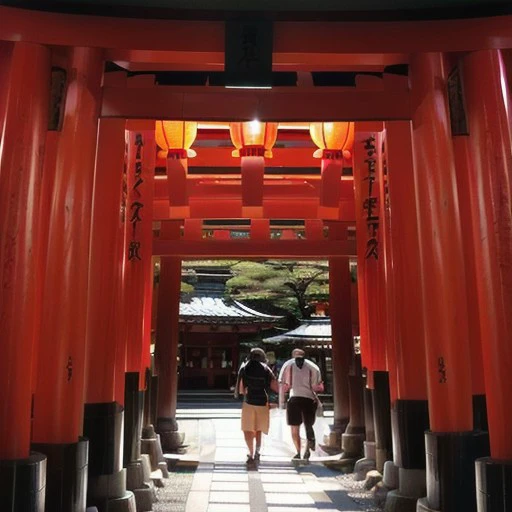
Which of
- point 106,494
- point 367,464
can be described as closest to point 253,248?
point 367,464

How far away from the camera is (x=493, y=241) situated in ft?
12.2

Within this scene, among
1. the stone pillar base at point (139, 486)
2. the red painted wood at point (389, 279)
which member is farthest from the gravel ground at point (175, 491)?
the red painted wood at point (389, 279)

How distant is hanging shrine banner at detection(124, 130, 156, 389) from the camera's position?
657cm

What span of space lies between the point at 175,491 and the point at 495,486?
4216 millimetres

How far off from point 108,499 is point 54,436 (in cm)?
125

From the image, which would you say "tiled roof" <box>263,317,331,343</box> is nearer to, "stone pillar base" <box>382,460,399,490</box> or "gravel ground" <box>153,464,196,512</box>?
"gravel ground" <box>153,464,196,512</box>

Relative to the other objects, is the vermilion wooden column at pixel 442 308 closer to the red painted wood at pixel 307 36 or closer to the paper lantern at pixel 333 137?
the red painted wood at pixel 307 36

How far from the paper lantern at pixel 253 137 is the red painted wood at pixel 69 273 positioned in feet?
8.13

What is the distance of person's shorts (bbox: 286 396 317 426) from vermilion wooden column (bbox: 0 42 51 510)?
5452mm

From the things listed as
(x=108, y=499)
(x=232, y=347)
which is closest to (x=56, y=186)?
(x=108, y=499)

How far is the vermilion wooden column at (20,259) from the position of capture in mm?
3363

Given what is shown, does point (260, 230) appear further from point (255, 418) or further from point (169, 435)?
point (169, 435)

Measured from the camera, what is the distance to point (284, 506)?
5.75 metres

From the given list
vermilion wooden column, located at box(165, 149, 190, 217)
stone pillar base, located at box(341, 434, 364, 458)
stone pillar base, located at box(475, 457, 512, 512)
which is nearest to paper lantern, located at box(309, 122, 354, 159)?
vermilion wooden column, located at box(165, 149, 190, 217)
